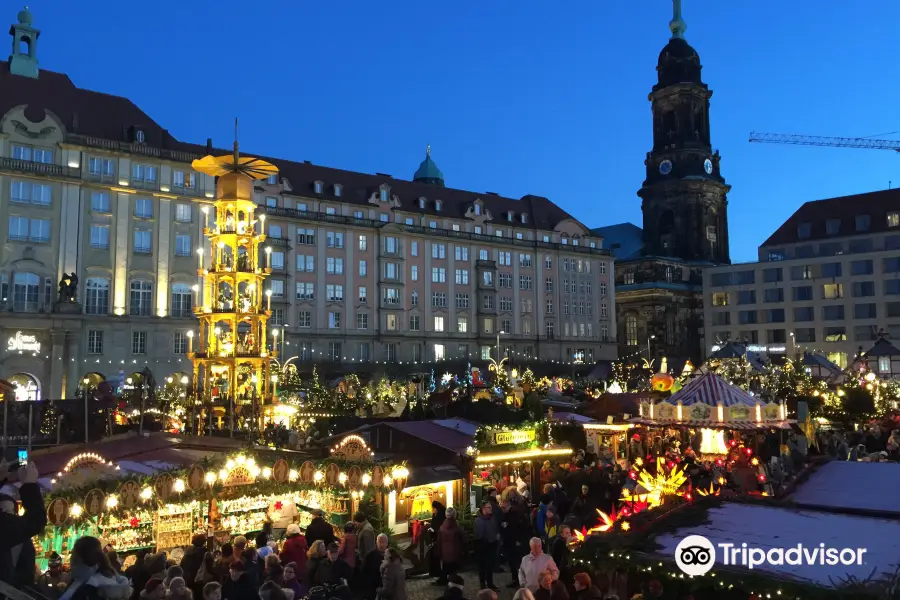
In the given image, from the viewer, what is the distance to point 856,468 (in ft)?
34.0

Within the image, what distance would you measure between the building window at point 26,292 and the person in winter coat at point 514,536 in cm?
4171

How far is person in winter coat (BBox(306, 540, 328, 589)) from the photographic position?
32.6 ft

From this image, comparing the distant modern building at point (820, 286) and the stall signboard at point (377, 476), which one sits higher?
the distant modern building at point (820, 286)

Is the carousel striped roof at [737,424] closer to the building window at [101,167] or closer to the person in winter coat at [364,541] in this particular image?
the person in winter coat at [364,541]

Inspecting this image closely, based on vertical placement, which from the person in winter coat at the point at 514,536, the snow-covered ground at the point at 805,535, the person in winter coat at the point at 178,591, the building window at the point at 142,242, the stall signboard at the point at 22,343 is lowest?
the person in winter coat at the point at 514,536

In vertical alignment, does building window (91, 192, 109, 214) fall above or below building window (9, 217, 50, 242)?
above

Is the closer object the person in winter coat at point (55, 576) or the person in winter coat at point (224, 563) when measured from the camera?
the person in winter coat at point (55, 576)

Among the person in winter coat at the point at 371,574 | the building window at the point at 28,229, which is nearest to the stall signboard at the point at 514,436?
the person in winter coat at the point at 371,574

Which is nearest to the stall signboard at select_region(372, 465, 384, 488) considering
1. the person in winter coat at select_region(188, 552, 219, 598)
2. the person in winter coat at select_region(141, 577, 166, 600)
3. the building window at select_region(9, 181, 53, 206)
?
the person in winter coat at select_region(188, 552, 219, 598)

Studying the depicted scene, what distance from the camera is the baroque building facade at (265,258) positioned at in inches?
1842

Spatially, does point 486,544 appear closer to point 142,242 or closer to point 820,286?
point 142,242

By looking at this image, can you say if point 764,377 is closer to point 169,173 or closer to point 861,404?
point 861,404

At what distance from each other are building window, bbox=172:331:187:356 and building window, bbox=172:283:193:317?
1.35 metres

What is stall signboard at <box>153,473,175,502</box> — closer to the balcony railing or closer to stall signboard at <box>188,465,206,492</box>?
stall signboard at <box>188,465,206,492</box>
